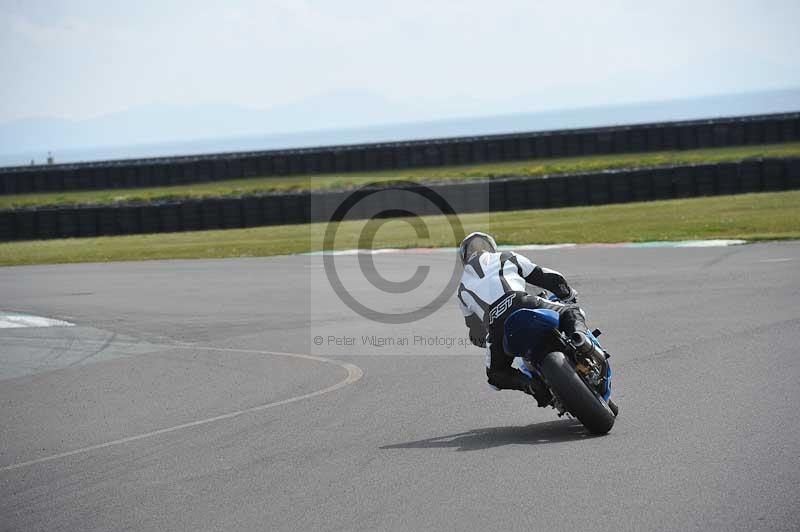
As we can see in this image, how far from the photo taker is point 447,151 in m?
39.3

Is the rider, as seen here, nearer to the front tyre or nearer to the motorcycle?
the motorcycle

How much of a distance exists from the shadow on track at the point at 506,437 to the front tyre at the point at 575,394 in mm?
144

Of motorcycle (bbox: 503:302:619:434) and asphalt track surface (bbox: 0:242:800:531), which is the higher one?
motorcycle (bbox: 503:302:619:434)

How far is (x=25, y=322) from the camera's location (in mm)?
14055

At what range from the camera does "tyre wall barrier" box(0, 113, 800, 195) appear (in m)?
37.7

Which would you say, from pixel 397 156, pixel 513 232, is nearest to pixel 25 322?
pixel 513 232

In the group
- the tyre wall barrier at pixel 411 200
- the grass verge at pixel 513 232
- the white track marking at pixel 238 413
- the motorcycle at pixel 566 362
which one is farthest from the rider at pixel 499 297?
the tyre wall barrier at pixel 411 200

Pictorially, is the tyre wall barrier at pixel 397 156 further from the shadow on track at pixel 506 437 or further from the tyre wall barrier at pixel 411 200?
the shadow on track at pixel 506 437

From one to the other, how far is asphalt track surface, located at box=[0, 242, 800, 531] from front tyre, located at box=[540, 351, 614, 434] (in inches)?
5.6

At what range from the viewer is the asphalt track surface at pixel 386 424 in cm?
520

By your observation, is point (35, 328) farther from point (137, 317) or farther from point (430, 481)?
point (430, 481)

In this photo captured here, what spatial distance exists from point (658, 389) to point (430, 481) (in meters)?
2.81

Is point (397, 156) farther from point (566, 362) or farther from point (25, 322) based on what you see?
point (566, 362)

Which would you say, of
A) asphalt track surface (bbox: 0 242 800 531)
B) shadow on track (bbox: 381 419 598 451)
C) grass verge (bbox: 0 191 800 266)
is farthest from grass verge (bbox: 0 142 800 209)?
shadow on track (bbox: 381 419 598 451)
